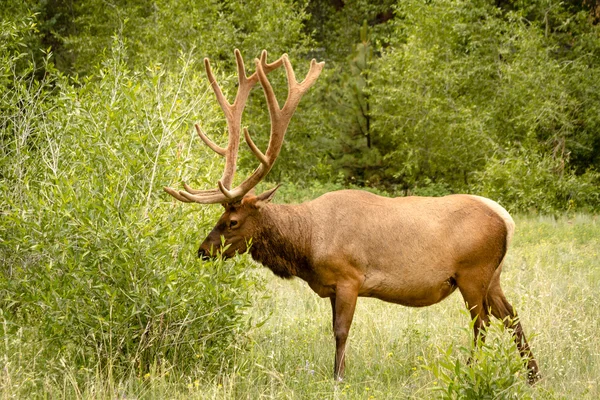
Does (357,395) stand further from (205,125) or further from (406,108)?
(406,108)

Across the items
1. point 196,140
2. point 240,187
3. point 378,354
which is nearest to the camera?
point 240,187

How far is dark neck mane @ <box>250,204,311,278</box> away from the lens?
6449mm

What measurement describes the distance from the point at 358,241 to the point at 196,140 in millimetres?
2710

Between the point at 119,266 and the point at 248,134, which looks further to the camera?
the point at 248,134

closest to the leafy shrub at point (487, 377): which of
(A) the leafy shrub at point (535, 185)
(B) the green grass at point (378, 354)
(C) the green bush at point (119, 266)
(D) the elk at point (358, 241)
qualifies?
(B) the green grass at point (378, 354)

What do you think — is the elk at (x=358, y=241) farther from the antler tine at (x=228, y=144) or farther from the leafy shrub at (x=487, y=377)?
the leafy shrub at (x=487, y=377)

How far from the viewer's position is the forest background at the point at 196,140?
5715 mm

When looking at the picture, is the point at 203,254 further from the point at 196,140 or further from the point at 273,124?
the point at 196,140

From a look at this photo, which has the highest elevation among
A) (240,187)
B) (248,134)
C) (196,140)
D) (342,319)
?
(248,134)

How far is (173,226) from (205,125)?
233 centimetres

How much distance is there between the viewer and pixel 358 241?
641cm

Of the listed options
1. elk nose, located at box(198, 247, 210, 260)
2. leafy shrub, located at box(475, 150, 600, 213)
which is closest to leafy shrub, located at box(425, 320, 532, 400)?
elk nose, located at box(198, 247, 210, 260)

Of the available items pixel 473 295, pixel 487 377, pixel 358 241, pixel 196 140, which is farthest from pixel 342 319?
pixel 196 140

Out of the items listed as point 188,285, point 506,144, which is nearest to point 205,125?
point 188,285
